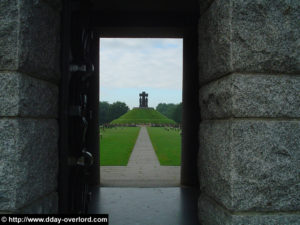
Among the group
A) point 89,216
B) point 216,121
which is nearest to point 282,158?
point 216,121

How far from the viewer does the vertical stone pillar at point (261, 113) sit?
2172mm

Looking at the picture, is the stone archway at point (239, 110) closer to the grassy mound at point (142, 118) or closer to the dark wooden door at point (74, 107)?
the dark wooden door at point (74, 107)

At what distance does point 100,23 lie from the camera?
583 cm

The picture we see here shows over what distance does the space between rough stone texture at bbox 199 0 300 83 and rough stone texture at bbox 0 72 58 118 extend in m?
1.70

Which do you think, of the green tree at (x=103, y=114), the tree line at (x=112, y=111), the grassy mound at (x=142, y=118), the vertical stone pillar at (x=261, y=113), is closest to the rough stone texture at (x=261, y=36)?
the vertical stone pillar at (x=261, y=113)

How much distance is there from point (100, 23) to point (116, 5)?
534 millimetres

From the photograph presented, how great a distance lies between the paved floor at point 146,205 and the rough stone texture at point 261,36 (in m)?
2.27

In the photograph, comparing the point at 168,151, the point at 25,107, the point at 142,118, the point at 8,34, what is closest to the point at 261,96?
the point at 25,107

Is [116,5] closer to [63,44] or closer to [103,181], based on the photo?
[63,44]

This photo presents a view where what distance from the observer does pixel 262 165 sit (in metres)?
2.19

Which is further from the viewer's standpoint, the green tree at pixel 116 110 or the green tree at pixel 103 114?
the green tree at pixel 116 110

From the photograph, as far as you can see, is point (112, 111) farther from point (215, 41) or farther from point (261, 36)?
point (261, 36)

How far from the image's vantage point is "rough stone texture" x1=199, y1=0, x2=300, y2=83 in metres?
2.20

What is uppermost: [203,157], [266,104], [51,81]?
[51,81]
